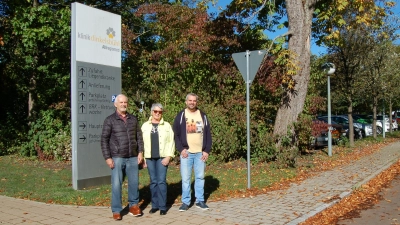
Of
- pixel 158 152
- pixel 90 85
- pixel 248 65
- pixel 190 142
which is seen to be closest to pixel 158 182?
pixel 158 152

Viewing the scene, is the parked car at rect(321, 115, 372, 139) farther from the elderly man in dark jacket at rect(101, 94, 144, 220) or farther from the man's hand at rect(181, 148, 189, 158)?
the elderly man in dark jacket at rect(101, 94, 144, 220)

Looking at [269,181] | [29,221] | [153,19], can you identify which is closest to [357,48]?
[153,19]

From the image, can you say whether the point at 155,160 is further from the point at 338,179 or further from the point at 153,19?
the point at 153,19

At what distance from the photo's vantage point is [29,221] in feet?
19.1

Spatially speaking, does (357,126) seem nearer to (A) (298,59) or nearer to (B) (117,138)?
(A) (298,59)

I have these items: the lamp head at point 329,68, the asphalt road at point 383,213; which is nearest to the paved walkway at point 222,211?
the asphalt road at point 383,213

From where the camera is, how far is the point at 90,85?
857 centimetres

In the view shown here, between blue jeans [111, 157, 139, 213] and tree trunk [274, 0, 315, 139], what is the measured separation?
610cm

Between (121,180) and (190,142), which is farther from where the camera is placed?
(190,142)

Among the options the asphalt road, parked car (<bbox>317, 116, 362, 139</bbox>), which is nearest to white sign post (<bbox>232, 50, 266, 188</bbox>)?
the asphalt road

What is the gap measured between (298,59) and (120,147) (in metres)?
7.01

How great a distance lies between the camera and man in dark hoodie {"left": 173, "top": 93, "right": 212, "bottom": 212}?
20.8 feet

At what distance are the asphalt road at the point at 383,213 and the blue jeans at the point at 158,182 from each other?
2.71 m

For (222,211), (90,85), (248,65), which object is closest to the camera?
(222,211)
